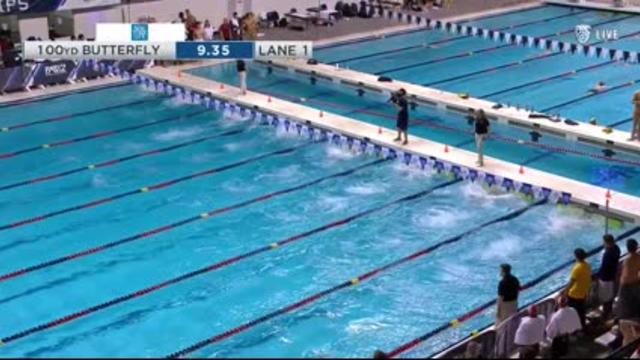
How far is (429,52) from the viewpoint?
24.0 metres

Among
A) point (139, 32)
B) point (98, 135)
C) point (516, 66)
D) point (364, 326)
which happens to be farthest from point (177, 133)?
point (516, 66)

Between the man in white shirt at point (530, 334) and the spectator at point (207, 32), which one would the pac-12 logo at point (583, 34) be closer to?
the spectator at point (207, 32)

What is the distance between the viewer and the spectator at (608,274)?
370 inches

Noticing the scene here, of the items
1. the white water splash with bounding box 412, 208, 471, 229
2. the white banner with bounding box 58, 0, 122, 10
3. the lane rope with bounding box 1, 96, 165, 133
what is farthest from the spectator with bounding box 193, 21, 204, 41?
the white water splash with bounding box 412, 208, 471, 229

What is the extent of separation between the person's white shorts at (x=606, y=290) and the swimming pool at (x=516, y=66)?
8148 millimetres

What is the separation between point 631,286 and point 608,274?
0.37 m

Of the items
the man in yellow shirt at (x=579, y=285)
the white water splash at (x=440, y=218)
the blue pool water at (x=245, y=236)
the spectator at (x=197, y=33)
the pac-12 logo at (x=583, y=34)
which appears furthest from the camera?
the pac-12 logo at (x=583, y=34)

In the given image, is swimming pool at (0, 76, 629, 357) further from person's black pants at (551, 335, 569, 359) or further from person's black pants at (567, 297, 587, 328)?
person's black pants at (551, 335, 569, 359)

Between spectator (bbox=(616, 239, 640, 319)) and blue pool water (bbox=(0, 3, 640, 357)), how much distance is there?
148cm

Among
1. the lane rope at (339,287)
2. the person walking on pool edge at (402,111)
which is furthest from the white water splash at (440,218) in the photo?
the person walking on pool edge at (402,111)

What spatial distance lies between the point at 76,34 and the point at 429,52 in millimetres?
8928

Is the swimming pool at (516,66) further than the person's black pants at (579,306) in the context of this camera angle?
Yes

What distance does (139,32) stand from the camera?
18.6m

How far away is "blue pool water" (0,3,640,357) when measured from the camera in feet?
32.7
